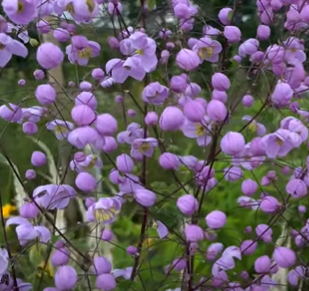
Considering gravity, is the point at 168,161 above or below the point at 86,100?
below

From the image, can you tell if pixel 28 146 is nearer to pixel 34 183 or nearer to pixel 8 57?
pixel 34 183

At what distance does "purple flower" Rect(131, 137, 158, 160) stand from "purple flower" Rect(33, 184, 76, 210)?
0.11 meters

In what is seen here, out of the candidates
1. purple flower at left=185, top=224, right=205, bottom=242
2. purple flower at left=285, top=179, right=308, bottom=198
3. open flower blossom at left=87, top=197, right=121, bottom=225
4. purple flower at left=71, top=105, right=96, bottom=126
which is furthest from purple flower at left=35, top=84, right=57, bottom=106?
purple flower at left=285, top=179, right=308, bottom=198

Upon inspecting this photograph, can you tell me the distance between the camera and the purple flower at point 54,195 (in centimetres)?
81

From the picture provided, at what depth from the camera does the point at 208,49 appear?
2.85 feet

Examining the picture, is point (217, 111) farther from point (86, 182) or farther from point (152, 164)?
point (152, 164)

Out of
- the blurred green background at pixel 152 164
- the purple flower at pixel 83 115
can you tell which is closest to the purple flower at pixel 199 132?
the blurred green background at pixel 152 164

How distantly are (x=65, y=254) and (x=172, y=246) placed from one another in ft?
1.67

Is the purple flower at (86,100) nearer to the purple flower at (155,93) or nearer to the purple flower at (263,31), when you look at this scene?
the purple flower at (155,93)

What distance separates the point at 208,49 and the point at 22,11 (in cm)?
28

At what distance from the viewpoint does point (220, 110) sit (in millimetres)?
722

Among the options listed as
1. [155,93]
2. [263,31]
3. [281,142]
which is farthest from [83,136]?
[263,31]

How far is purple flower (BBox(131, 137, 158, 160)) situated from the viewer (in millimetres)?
855

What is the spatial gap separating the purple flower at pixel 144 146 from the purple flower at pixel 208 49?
0.42ft
